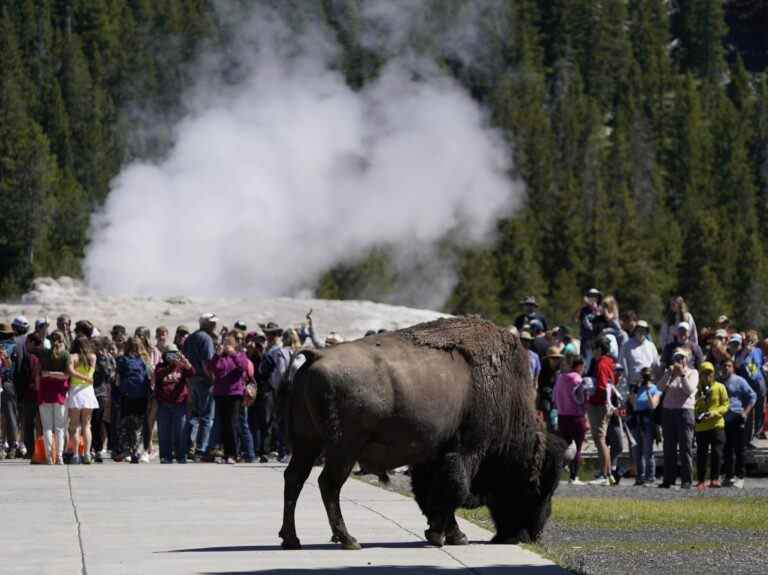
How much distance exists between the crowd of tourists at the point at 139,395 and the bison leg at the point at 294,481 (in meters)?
9.66

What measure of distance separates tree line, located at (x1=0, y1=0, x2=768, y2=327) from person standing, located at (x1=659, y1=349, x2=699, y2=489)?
184ft

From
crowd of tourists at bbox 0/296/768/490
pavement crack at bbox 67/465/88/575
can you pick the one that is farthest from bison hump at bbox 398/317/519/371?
crowd of tourists at bbox 0/296/768/490

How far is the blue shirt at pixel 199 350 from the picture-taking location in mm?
24234

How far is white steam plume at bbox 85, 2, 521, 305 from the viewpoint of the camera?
176 feet

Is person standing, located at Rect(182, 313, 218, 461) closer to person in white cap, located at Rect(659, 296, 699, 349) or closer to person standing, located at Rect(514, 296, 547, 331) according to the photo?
person standing, located at Rect(514, 296, 547, 331)

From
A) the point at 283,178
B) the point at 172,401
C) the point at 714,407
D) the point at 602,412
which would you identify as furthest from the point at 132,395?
the point at 283,178

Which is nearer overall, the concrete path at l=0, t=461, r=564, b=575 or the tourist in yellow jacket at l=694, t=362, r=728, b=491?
the concrete path at l=0, t=461, r=564, b=575

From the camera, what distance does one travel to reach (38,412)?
23922mm

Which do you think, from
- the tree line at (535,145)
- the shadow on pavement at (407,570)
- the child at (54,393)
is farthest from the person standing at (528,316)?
the tree line at (535,145)

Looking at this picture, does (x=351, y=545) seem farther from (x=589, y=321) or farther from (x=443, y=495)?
(x=589, y=321)

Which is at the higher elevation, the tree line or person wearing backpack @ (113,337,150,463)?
the tree line

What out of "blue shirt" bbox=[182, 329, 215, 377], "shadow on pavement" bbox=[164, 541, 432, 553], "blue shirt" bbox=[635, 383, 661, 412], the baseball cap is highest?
the baseball cap

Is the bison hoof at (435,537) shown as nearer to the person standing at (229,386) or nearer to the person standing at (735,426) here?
the person standing at (735,426)

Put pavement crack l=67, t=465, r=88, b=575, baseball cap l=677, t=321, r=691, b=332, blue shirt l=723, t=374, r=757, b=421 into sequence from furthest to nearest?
baseball cap l=677, t=321, r=691, b=332, blue shirt l=723, t=374, r=757, b=421, pavement crack l=67, t=465, r=88, b=575
